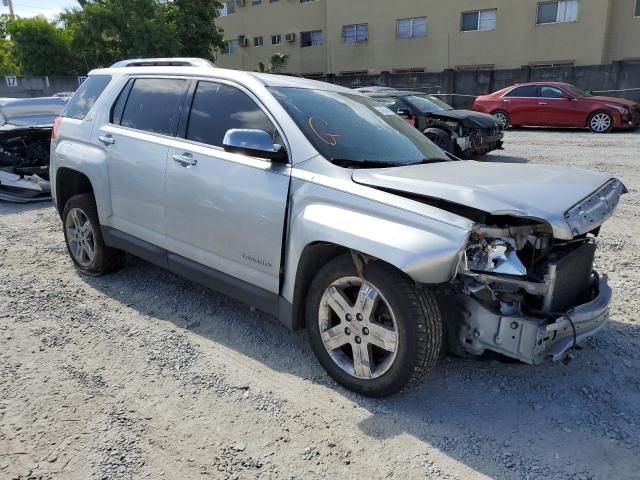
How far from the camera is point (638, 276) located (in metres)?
4.82

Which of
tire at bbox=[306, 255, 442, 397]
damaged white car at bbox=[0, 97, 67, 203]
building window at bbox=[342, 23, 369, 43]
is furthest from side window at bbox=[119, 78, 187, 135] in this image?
building window at bbox=[342, 23, 369, 43]

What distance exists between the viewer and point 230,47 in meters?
42.4

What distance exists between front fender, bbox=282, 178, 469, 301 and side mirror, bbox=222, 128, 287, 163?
1.02 feet

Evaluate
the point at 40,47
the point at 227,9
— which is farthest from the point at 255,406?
the point at 227,9

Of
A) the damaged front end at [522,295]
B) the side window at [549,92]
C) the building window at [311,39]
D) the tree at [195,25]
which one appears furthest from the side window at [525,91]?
the tree at [195,25]

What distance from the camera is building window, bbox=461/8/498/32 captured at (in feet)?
90.6

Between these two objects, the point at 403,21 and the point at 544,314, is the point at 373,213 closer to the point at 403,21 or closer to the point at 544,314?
the point at 544,314

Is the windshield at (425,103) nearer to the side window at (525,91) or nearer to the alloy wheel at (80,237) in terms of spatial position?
the side window at (525,91)

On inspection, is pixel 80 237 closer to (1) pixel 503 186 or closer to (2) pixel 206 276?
(2) pixel 206 276

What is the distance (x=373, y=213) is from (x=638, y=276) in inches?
130

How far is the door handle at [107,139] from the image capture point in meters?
4.49

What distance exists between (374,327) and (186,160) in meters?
1.88

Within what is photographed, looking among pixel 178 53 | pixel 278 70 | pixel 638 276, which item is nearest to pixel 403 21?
pixel 278 70

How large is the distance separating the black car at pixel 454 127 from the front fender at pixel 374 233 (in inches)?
310
